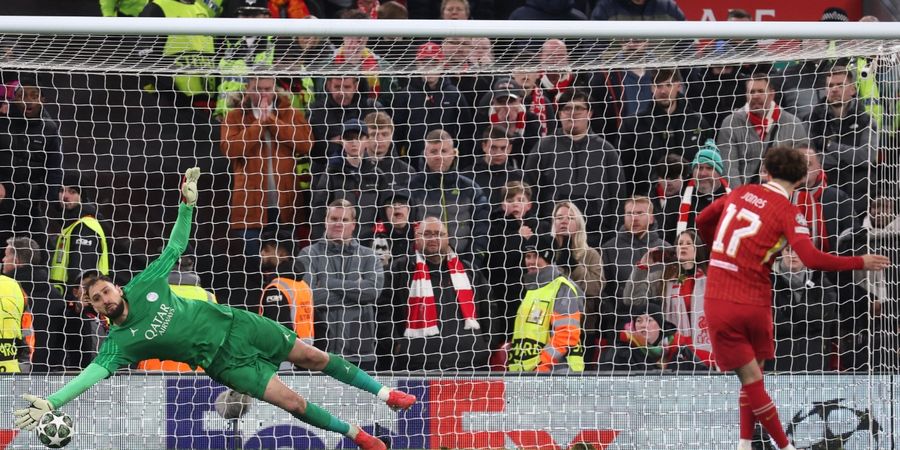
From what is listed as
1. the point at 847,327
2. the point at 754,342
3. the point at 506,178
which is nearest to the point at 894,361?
the point at 847,327

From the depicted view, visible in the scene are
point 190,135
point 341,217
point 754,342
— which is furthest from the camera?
point 190,135

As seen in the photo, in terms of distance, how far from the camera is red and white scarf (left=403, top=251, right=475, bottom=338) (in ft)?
31.4

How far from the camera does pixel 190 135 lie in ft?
36.0

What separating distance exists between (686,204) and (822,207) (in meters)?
0.99

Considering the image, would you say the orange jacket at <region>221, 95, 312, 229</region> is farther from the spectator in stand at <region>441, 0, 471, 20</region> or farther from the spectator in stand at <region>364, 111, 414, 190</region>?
the spectator in stand at <region>441, 0, 471, 20</region>

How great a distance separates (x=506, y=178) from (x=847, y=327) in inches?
111

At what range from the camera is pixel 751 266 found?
7.32 meters

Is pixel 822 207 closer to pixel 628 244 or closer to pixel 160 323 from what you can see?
pixel 628 244

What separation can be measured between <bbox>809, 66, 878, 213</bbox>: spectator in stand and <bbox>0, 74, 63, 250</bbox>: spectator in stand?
5.79m

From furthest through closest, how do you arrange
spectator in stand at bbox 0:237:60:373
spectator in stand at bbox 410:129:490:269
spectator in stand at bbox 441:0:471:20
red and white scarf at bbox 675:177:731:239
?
spectator in stand at bbox 441:0:471:20, spectator in stand at bbox 410:129:490:269, red and white scarf at bbox 675:177:731:239, spectator in stand at bbox 0:237:60:373

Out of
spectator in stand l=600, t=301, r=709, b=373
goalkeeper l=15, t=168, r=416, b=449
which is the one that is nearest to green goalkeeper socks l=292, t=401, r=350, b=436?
goalkeeper l=15, t=168, r=416, b=449

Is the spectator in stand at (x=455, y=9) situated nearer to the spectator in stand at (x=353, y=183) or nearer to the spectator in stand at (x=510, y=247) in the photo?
the spectator in stand at (x=353, y=183)

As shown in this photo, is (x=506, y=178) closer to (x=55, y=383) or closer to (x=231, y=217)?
(x=231, y=217)

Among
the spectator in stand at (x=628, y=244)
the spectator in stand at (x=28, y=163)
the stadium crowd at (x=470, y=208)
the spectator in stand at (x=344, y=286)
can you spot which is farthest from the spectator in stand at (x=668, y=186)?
the spectator in stand at (x=28, y=163)
